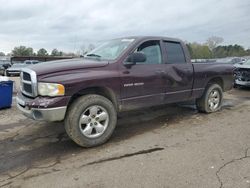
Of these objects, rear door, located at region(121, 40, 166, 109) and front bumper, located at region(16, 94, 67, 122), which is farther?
rear door, located at region(121, 40, 166, 109)

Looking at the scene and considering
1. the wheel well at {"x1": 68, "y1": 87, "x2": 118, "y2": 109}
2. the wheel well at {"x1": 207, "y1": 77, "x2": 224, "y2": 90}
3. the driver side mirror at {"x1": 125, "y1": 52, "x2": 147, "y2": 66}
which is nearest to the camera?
the wheel well at {"x1": 68, "y1": 87, "x2": 118, "y2": 109}

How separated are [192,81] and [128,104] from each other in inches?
81.6

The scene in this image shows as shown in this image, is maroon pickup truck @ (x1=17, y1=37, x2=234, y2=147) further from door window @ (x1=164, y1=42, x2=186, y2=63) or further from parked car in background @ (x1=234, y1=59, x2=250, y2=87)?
parked car in background @ (x1=234, y1=59, x2=250, y2=87)

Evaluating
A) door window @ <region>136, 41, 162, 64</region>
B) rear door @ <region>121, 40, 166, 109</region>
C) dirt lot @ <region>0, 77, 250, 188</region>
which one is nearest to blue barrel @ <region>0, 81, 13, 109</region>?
dirt lot @ <region>0, 77, 250, 188</region>

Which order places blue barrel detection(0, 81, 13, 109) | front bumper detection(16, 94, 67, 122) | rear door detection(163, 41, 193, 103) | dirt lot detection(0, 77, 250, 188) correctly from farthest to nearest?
blue barrel detection(0, 81, 13, 109), rear door detection(163, 41, 193, 103), front bumper detection(16, 94, 67, 122), dirt lot detection(0, 77, 250, 188)

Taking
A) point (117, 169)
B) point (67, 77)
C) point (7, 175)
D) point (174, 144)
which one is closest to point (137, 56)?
point (67, 77)

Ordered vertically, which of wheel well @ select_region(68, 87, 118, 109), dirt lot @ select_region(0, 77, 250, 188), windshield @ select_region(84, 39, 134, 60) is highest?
windshield @ select_region(84, 39, 134, 60)

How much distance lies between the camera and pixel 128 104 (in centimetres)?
500

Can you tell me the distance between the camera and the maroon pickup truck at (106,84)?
414cm

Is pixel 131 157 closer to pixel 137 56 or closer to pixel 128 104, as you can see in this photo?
pixel 128 104

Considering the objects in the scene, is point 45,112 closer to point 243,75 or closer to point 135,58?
point 135,58

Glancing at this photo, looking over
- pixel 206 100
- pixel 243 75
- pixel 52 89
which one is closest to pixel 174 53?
pixel 206 100

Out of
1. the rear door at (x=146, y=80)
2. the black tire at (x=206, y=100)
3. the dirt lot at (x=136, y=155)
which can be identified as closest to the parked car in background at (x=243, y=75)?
the black tire at (x=206, y=100)

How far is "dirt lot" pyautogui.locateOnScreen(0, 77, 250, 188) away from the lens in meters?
3.33
